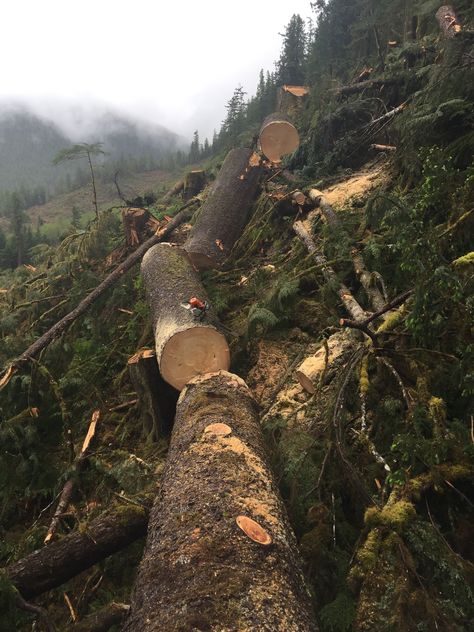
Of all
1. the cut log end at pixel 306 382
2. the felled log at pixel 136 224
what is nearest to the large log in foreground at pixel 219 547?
the cut log end at pixel 306 382

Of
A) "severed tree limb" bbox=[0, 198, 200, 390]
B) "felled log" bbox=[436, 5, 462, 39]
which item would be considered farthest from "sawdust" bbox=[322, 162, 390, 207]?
"felled log" bbox=[436, 5, 462, 39]

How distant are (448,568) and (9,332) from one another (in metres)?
7.90

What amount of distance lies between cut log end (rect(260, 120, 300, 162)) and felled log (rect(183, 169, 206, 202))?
2.78 meters

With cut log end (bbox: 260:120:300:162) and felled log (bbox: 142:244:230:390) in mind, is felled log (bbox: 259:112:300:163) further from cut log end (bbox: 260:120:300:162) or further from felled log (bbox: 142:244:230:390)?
felled log (bbox: 142:244:230:390)

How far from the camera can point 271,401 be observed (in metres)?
4.07

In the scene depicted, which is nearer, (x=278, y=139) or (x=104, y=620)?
(x=104, y=620)

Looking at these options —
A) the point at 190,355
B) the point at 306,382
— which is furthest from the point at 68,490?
the point at 306,382

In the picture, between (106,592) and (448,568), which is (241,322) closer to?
(106,592)

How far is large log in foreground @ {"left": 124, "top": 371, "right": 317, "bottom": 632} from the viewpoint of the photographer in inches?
72.6

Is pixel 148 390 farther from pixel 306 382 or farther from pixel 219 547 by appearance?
pixel 219 547

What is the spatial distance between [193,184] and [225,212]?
484 cm

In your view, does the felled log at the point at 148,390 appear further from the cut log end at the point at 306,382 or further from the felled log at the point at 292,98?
the felled log at the point at 292,98

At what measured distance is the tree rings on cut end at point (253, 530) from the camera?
2.25m

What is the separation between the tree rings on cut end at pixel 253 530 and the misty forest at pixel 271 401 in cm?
2
